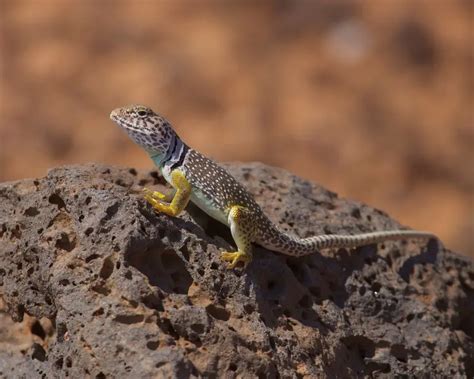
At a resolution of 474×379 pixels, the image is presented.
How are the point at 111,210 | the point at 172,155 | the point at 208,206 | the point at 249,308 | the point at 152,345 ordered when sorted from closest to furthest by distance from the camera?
the point at 152,345, the point at 111,210, the point at 249,308, the point at 208,206, the point at 172,155

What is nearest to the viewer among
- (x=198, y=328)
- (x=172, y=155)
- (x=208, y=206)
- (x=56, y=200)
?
(x=198, y=328)

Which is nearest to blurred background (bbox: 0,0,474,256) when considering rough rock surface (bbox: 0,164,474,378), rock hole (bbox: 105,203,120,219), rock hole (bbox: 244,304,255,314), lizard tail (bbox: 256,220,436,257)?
lizard tail (bbox: 256,220,436,257)

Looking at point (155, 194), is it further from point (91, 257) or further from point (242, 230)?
point (91, 257)

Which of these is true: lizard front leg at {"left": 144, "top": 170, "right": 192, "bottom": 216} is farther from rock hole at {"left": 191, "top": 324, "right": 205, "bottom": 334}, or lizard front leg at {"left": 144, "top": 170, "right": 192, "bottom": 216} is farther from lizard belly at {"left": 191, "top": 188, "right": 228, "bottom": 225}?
rock hole at {"left": 191, "top": 324, "right": 205, "bottom": 334}

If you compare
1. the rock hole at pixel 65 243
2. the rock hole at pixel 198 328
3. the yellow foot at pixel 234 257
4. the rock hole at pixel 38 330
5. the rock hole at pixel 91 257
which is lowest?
the rock hole at pixel 38 330

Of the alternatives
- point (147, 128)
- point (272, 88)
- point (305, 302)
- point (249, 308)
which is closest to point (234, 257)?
point (249, 308)

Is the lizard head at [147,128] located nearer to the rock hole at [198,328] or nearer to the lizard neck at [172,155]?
the lizard neck at [172,155]

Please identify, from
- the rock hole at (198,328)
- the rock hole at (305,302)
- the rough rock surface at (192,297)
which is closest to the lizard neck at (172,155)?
the rough rock surface at (192,297)
